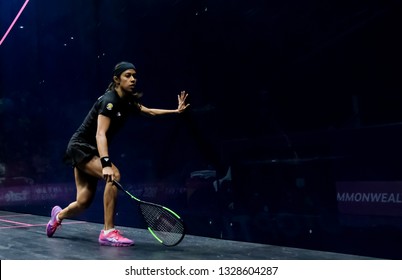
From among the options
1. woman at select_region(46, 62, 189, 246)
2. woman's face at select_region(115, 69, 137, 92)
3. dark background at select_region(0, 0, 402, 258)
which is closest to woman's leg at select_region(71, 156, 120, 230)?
woman at select_region(46, 62, 189, 246)

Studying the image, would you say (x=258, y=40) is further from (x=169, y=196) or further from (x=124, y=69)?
(x=169, y=196)

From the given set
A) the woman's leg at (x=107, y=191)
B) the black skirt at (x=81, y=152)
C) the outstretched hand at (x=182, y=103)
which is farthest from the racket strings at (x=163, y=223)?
the outstretched hand at (x=182, y=103)

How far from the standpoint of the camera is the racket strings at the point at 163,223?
9.73 ft

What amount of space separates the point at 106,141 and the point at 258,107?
3.19ft

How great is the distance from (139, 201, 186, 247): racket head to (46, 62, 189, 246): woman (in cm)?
24

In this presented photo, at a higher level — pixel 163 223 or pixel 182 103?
pixel 182 103

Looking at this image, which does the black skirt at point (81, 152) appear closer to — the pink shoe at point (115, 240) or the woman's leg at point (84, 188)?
the woman's leg at point (84, 188)

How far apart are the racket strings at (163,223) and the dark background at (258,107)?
52 centimetres

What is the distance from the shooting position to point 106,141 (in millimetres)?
3020

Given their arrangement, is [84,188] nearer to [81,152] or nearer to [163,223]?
[81,152]

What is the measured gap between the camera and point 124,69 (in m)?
3.17

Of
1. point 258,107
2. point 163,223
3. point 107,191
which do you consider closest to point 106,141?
point 107,191

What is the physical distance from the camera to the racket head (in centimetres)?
296

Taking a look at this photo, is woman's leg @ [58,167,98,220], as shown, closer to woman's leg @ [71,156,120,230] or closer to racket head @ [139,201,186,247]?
woman's leg @ [71,156,120,230]
